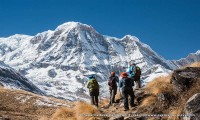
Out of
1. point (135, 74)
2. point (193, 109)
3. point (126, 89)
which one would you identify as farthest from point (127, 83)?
point (193, 109)

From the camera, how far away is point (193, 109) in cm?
1669

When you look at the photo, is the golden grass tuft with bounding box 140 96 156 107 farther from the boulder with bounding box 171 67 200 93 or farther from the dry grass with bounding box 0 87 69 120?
the dry grass with bounding box 0 87 69 120

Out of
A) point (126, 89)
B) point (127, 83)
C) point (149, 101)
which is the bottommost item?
point (149, 101)

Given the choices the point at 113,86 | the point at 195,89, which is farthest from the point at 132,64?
the point at 195,89

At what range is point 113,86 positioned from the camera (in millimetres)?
25844

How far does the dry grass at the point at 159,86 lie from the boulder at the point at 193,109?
3422 millimetres

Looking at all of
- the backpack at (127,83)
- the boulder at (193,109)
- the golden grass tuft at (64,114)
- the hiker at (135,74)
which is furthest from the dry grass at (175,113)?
the hiker at (135,74)

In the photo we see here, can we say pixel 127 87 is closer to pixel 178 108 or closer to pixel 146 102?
pixel 146 102

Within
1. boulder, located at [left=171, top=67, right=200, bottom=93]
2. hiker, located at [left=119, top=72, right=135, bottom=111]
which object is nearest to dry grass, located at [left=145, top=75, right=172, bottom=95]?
boulder, located at [left=171, top=67, right=200, bottom=93]

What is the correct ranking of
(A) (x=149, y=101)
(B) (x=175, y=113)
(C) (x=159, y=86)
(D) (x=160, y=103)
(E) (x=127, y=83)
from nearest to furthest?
(B) (x=175, y=113) < (D) (x=160, y=103) < (A) (x=149, y=101) < (C) (x=159, y=86) < (E) (x=127, y=83)

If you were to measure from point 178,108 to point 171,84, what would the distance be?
97.4 inches

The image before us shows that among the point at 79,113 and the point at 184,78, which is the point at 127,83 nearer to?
the point at 79,113

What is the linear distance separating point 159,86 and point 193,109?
487 centimetres

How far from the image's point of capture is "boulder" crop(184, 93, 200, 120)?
645 inches
